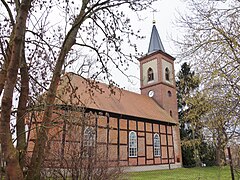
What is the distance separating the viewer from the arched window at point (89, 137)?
5.26 meters

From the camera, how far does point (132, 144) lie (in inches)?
717

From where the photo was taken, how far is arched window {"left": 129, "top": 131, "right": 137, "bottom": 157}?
1800 cm

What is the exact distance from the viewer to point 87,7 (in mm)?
5293

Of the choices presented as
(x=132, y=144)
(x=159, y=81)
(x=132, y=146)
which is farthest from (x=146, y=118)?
(x=159, y=81)

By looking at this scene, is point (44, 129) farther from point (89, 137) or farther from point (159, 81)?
point (159, 81)

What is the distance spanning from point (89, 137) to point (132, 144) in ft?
43.5

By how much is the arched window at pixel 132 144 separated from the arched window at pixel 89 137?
1288 centimetres

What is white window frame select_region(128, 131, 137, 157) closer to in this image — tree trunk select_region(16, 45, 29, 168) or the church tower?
the church tower

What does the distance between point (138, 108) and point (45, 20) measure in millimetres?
15518

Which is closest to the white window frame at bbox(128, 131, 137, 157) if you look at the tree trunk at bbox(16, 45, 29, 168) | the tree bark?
the tree trunk at bbox(16, 45, 29, 168)

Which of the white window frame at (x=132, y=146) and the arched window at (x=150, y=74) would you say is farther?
the arched window at (x=150, y=74)

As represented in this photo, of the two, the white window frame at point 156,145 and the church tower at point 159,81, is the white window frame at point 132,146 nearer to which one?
the white window frame at point 156,145

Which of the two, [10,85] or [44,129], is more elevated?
[10,85]

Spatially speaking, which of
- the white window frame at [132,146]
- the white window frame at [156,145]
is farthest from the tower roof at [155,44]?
the white window frame at [132,146]
